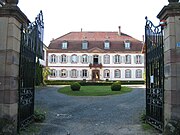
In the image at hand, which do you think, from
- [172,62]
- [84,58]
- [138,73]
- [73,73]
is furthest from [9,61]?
[138,73]

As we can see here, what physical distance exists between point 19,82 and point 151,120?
12.7ft

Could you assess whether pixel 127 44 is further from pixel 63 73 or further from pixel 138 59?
pixel 63 73

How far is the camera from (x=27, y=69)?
6566 mm

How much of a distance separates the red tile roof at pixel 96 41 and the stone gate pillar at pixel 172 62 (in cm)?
→ 3910

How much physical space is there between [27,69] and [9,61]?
1.42 metres

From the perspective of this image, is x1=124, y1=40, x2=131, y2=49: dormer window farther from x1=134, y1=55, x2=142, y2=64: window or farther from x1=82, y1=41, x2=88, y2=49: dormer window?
x1=82, y1=41, x2=88, y2=49: dormer window

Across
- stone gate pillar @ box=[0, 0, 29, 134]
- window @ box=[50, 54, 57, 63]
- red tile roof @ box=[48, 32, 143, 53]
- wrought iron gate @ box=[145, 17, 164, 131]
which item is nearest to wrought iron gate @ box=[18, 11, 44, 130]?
stone gate pillar @ box=[0, 0, 29, 134]

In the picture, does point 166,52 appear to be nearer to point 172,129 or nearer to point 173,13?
point 173,13

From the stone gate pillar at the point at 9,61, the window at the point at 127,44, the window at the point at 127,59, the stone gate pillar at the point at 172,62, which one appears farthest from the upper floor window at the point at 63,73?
the stone gate pillar at the point at 172,62

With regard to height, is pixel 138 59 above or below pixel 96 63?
above

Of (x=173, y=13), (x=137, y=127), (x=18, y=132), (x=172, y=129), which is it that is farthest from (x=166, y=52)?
(x=18, y=132)

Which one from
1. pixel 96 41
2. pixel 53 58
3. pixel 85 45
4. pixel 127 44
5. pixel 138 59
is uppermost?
pixel 96 41

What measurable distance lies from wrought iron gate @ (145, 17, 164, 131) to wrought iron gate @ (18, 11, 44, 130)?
11.8 feet

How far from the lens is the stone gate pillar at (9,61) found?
5.08m
